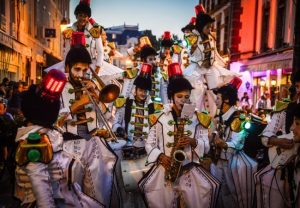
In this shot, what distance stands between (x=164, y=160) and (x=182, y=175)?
0.31 meters

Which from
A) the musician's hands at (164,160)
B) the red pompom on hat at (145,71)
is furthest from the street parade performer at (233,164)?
the red pompom on hat at (145,71)

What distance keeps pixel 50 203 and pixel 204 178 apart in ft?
6.99

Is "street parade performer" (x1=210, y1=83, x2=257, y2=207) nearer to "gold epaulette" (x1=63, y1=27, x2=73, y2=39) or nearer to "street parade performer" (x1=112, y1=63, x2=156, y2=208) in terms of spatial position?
"street parade performer" (x1=112, y1=63, x2=156, y2=208)

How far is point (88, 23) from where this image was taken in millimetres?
8773

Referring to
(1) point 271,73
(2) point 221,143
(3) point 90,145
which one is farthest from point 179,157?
(1) point 271,73

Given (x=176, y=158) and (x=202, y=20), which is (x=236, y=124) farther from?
(x=202, y=20)

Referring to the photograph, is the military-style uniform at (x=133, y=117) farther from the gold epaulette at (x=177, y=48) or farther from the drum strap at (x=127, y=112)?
the gold epaulette at (x=177, y=48)

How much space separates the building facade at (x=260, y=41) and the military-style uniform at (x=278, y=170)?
1338 centimetres

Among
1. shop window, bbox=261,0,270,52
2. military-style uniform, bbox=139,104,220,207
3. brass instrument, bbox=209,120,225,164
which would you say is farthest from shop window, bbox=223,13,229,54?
military-style uniform, bbox=139,104,220,207

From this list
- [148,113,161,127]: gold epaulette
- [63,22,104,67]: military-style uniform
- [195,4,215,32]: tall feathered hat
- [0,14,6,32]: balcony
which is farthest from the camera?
[0,14,6,32]: balcony

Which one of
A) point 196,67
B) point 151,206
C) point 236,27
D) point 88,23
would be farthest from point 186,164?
point 236,27

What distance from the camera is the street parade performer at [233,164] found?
617cm

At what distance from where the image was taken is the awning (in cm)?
2158

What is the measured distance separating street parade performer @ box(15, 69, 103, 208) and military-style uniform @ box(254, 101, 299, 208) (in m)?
2.44
